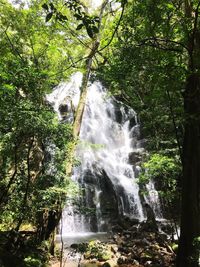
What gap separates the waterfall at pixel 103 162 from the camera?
1383 cm

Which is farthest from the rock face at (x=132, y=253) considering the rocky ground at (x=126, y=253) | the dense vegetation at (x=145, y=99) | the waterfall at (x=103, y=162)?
the dense vegetation at (x=145, y=99)

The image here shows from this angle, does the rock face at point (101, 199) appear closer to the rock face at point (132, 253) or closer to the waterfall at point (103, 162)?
the waterfall at point (103, 162)

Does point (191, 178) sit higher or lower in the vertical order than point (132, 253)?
higher

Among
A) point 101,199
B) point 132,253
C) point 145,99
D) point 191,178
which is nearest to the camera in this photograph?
point 191,178

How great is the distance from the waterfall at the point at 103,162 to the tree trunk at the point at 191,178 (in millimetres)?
2719

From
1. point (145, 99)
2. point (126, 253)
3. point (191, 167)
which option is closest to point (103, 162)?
point (126, 253)

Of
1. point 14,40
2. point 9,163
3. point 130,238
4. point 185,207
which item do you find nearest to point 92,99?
point 14,40

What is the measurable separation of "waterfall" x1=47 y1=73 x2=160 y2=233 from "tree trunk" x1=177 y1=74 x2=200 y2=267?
2719mm

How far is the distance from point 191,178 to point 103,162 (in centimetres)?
1240

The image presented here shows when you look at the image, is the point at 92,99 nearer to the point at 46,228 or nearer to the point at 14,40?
the point at 14,40

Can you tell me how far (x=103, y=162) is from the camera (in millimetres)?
18141

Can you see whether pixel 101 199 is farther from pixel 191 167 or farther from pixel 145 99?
pixel 191 167

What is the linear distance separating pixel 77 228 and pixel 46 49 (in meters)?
8.78

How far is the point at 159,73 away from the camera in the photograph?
6379mm
